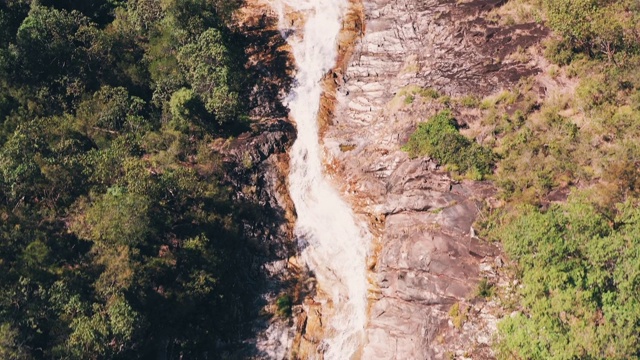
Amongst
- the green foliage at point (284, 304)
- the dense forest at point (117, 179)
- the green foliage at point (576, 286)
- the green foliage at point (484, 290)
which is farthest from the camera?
the green foliage at point (284, 304)

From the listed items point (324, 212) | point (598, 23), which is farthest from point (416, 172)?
point (598, 23)

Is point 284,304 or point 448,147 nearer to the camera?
point 448,147

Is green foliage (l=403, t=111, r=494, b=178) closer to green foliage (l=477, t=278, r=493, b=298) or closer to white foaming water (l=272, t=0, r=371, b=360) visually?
white foaming water (l=272, t=0, r=371, b=360)

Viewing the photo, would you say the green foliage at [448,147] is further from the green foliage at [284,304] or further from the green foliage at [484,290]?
the green foliage at [284,304]

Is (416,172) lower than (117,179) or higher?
higher

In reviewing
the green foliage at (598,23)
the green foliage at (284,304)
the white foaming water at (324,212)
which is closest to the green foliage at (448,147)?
the white foaming water at (324,212)

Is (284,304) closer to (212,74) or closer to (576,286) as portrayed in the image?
(576,286)

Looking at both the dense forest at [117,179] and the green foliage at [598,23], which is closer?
the dense forest at [117,179]
